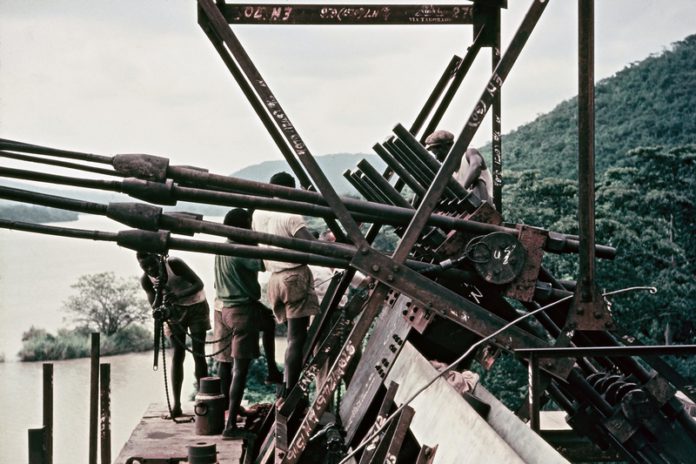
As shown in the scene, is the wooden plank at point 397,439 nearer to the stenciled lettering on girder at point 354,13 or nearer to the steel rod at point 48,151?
the steel rod at point 48,151

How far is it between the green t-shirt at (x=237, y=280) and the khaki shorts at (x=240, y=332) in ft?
0.28

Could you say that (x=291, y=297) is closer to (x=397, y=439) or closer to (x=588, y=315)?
(x=588, y=315)

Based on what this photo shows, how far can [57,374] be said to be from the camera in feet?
106

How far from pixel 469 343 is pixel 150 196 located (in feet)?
7.71

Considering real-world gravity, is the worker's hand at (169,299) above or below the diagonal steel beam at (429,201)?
below

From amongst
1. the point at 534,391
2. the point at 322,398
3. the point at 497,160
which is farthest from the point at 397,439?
the point at 497,160

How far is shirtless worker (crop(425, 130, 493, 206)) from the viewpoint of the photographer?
298 inches

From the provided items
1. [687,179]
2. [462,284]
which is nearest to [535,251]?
[462,284]

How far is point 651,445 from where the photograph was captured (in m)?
6.80

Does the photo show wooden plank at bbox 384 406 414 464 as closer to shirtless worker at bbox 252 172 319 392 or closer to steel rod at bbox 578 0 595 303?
steel rod at bbox 578 0 595 303

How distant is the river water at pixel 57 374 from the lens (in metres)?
29.2

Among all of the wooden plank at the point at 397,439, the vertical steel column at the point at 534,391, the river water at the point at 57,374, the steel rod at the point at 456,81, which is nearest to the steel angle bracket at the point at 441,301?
the vertical steel column at the point at 534,391

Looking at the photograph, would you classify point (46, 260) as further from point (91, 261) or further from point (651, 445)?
point (651, 445)

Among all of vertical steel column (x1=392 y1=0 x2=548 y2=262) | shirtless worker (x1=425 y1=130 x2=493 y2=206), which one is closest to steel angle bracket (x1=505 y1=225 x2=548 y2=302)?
vertical steel column (x1=392 y1=0 x2=548 y2=262)
